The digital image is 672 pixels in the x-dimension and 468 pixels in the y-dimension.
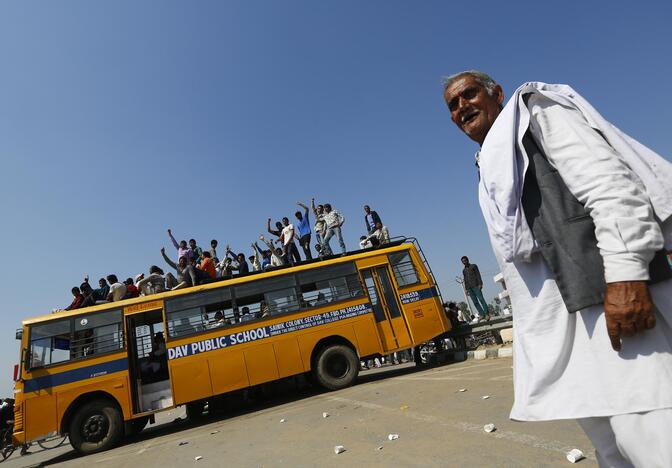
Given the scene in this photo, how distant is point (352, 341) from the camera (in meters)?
9.08

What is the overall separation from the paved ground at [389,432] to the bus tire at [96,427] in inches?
16.5

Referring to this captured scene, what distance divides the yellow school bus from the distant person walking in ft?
5.55

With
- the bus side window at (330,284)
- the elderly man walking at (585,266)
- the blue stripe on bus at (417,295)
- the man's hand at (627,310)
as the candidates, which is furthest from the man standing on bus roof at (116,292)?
the man's hand at (627,310)

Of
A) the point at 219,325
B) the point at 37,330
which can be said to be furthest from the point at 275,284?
the point at 37,330

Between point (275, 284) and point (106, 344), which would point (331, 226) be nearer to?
point (275, 284)

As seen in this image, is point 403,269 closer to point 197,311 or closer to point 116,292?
point 197,311

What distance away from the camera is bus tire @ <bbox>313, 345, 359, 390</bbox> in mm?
8789

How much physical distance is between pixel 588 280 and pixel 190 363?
28.3ft

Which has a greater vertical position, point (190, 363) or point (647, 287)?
point (190, 363)

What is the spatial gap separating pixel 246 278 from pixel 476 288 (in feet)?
21.3

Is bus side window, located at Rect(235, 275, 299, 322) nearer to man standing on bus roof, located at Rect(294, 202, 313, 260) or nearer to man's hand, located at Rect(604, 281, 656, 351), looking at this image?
man standing on bus roof, located at Rect(294, 202, 313, 260)

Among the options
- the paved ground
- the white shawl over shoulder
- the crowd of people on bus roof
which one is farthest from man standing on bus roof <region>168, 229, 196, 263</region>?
the white shawl over shoulder

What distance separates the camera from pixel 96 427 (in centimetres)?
776

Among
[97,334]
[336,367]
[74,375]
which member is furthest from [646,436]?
[74,375]
